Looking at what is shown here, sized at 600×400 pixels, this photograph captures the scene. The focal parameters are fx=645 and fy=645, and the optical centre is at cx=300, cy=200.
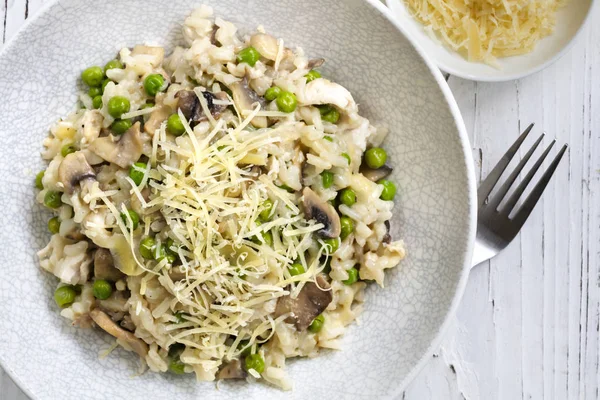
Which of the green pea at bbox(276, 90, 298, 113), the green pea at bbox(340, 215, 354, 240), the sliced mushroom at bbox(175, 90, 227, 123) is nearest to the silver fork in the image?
the green pea at bbox(340, 215, 354, 240)

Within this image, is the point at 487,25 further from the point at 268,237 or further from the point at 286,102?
the point at 268,237

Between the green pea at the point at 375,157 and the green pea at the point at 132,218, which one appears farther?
the green pea at the point at 375,157

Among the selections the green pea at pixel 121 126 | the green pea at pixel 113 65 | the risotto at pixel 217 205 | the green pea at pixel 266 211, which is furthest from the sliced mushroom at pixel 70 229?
the green pea at pixel 266 211

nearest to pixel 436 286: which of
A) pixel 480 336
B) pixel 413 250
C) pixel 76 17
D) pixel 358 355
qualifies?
pixel 413 250

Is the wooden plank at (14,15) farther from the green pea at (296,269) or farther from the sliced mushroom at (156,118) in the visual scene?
the green pea at (296,269)

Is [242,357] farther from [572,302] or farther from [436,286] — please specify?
[572,302]

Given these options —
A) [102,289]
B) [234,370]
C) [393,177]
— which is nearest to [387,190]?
[393,177]

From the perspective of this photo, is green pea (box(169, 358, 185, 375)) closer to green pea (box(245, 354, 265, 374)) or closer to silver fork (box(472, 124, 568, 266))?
green pea (box(245, 354, 265, 374))
